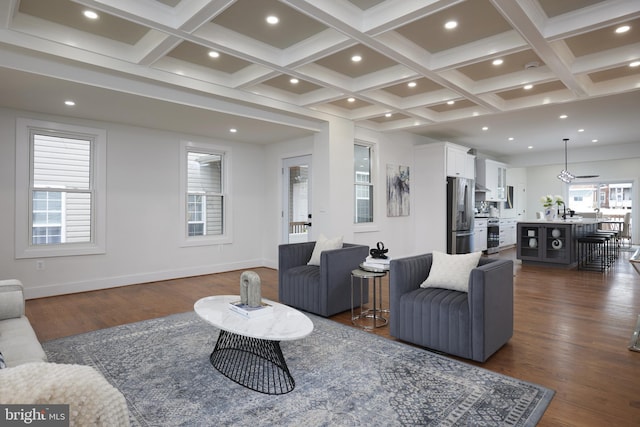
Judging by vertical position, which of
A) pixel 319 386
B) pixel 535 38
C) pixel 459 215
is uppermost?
pixel 535 38

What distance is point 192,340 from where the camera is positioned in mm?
3184

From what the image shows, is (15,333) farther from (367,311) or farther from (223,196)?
(223,196)

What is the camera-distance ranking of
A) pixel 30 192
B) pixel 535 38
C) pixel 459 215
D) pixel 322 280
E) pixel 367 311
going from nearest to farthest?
pixel 535 38
pixel 322 280
pixel 367 311
pixel 30 192
pixel 459 215

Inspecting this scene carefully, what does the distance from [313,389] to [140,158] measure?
15.2 ft

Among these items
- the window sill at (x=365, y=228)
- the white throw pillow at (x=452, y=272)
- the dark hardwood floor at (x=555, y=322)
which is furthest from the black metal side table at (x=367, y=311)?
the window sill at (x=365, y=228)

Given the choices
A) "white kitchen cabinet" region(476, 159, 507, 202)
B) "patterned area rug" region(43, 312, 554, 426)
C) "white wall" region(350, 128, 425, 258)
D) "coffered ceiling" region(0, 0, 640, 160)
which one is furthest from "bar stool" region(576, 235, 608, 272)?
"patterned area rug" region(43, 312, 554, 426)

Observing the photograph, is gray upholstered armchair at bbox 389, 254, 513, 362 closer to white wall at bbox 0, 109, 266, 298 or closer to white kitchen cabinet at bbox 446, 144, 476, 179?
white wall at bbox 0, 109, 266, 298

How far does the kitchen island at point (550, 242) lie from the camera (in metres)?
6.84

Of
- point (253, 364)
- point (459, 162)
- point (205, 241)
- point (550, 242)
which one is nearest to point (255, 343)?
point (253, 364)

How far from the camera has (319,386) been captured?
93.9 inches

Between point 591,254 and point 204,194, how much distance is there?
25.6ft

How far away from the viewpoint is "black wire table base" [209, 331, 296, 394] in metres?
2.40

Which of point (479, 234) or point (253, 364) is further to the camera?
point (479, 234)

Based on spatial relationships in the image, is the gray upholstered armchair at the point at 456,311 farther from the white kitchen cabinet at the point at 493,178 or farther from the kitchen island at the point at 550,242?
the white kitchen cabinet at the point at 493,178
